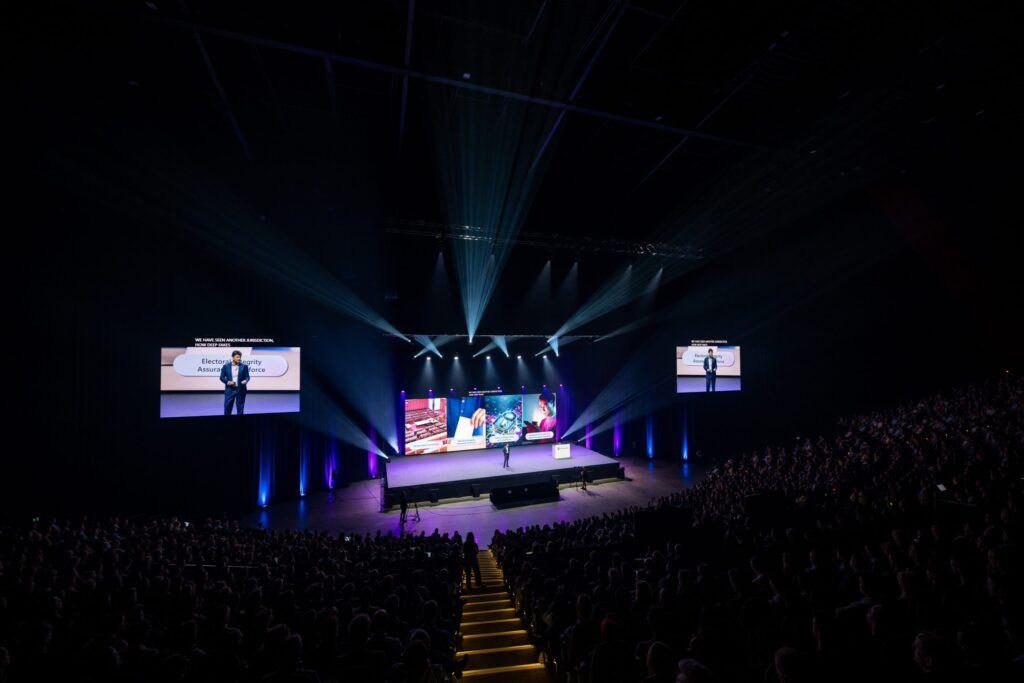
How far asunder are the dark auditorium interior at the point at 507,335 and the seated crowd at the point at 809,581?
4 centimetres

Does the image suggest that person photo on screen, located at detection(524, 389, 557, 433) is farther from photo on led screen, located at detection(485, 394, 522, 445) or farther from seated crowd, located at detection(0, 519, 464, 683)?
seated crowd, located at detection(0, 519, 464, 683)

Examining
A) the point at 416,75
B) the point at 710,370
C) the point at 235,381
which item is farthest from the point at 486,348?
the point at 416,75

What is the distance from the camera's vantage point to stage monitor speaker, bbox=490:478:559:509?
51.5 feet

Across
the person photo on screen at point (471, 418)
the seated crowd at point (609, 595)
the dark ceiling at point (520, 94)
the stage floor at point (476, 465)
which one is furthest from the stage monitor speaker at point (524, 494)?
the dark ceiling at point (520, 94)

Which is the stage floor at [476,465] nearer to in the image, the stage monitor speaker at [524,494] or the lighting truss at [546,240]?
the stage monitor speaker at [524,494]

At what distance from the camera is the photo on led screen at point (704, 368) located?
20.9m

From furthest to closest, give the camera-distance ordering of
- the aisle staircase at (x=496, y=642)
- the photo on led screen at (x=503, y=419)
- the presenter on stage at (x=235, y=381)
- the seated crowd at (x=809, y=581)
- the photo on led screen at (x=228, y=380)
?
1. the photo on led screen at (x=503, y=419)
2. the presenter on stage at (x=235, y=381)
3. the photo on led screen at (x=228, y=380)
4. the aisle staircase at (x=496, y=642)
5. the seated crowd at (x=809, y=581)

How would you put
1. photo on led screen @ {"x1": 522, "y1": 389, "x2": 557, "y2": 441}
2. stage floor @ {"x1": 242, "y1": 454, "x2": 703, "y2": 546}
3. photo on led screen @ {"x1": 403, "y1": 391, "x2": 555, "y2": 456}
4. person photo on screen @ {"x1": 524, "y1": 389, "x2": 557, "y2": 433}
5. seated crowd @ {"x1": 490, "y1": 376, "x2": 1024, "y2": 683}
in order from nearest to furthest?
seated crowd @ {"x1": 490, "y1": 376, "x2": 1024, "y2": 683}, stage floor @ {"x1": 242, "y1": 454, "x2": 703, "y2": 546}, photo on led screen @ {"x1": 403, "y1": 391, "x2": 555, "y2": 456}, photo on led screen @ {"x1": 522, "y1": 389, "x2": 557, "y2": 441}, person photo on screen @ {"x1": 524, "y1": 389, "x2": 557, "y2": 433}

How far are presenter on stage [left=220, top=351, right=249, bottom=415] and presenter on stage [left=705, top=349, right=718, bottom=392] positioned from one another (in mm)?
19727

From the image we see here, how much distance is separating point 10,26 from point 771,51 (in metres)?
12.1

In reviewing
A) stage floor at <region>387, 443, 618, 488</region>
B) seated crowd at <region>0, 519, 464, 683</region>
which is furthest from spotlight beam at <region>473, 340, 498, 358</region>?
seated crowd at <region>0, 519, 464, 683</region>

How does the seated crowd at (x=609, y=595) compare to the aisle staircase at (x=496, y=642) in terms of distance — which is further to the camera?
the aisle staircase at (x=496, y=642)

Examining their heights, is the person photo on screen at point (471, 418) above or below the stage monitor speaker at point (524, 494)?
above

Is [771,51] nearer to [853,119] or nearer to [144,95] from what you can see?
[853,119]
